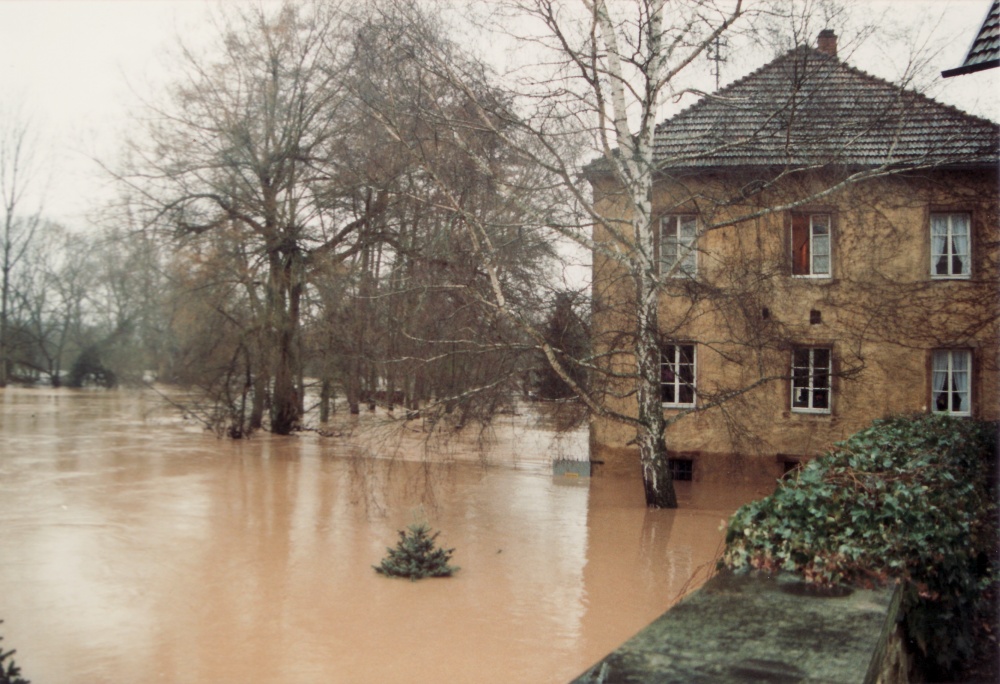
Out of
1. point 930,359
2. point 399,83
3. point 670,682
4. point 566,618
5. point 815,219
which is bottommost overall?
point 566,618

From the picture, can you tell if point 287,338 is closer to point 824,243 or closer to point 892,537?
point 824,243

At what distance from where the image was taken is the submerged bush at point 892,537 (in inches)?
179

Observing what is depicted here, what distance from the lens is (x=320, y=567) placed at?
12141 millimetres

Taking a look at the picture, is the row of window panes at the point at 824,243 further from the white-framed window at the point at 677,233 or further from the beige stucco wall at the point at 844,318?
the beige stucco wall at the point at 844,318

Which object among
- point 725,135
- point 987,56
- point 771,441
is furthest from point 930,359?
point 987,56

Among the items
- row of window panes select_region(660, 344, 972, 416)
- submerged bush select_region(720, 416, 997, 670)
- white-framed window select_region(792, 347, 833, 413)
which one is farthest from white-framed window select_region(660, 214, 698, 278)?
submerged bush select_region(720, 416, 997, 670)

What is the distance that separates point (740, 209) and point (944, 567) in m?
13.9

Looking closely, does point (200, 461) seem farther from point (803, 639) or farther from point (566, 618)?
point (803, 639)

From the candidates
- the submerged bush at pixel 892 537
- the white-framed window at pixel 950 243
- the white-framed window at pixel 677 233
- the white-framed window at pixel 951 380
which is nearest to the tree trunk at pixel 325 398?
the white-framed window at pixel 677 233

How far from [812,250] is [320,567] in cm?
1152

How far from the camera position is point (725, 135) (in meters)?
16.5

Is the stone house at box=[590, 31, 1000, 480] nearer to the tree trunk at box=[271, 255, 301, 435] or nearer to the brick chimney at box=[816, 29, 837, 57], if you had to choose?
the brick chimney at box=[816, 29, 837, 57]

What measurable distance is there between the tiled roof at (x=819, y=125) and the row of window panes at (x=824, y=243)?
4.64 feet

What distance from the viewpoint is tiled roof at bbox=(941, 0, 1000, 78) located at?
1098 centimetres
